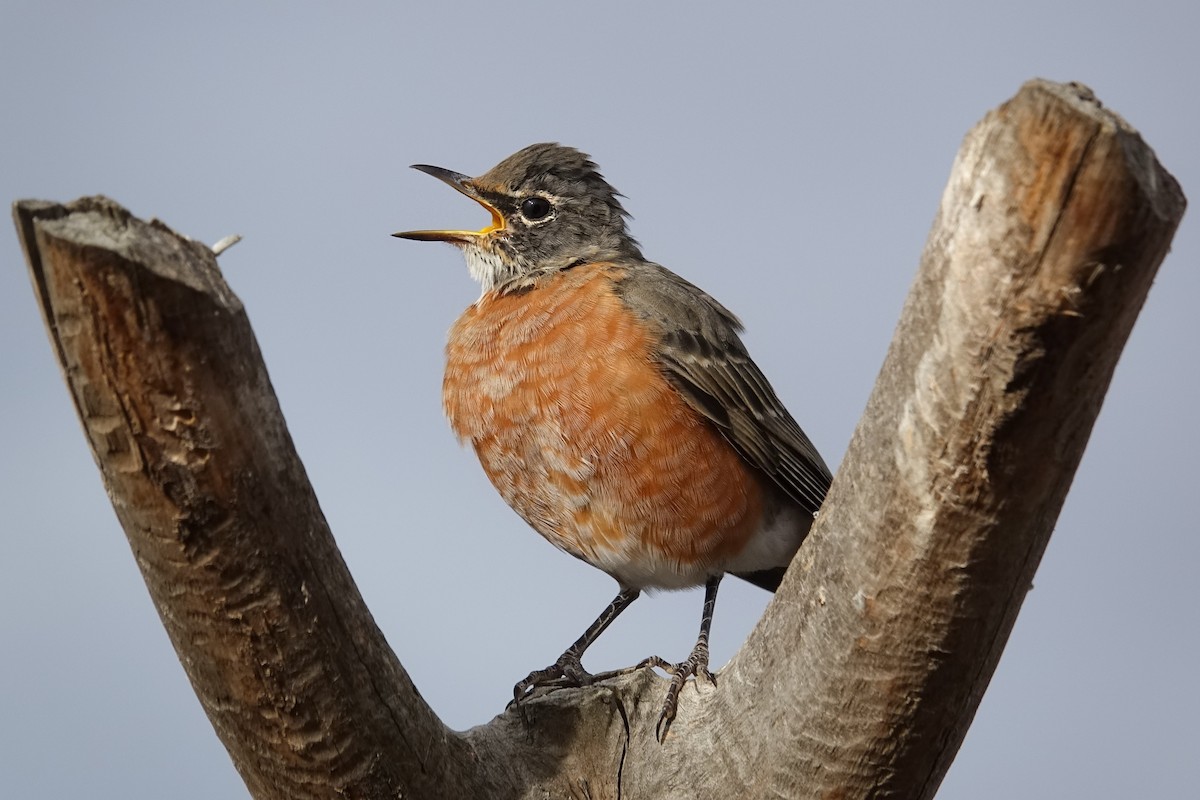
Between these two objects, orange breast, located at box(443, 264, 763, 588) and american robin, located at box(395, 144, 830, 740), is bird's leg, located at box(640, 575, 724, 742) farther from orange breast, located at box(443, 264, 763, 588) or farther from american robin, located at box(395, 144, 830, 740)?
orange breast, located at box(443, 264, 763, 588)

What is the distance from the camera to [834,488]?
411cm

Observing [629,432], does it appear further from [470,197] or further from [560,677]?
[470,197]

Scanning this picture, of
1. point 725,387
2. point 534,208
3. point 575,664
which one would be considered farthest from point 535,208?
point 575,664

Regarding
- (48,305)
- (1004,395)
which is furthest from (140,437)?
(1004,395)

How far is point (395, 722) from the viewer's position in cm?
451

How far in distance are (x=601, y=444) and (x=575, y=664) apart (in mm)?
1226

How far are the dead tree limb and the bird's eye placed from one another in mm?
4013

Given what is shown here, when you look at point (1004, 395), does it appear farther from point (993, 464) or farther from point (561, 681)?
point (561, 681)

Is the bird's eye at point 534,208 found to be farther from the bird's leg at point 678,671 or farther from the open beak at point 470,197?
the bird's leg at point 678,671

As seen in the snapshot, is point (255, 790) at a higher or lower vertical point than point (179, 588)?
lower

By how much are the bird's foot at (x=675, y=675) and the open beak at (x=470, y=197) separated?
10.5ft

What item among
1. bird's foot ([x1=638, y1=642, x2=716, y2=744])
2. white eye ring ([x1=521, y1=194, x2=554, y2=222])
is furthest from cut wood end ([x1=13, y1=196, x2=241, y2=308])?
white eye ring ([x1=521, y1=194, x2=554, y2=222])

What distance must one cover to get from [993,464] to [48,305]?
2.72m

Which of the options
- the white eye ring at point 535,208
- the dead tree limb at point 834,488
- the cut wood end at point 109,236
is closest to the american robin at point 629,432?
the white eye ring at point 535,208
